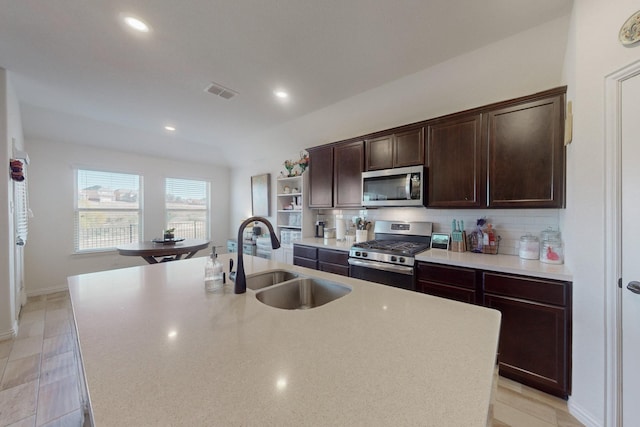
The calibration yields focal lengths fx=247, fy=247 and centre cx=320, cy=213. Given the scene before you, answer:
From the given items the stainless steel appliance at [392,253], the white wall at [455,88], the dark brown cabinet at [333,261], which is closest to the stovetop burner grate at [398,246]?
the stainless steel appliance at [392,253]

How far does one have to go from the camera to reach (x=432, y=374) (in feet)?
2.15

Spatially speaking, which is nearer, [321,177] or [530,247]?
[530,247]

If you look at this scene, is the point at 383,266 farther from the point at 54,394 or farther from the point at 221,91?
the point at 54,394

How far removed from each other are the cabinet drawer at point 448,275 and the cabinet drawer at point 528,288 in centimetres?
11

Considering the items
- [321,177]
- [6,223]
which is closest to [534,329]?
[321,177]

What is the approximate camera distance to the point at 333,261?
3.08 metres

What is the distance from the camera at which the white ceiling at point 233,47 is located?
5.47ft

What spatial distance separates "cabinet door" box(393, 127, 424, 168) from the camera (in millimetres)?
2652

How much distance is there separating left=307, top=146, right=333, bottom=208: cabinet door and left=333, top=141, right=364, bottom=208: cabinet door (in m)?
0.09

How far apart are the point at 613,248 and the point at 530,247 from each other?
792mm

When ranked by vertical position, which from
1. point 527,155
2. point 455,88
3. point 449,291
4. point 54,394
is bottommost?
point 54,394

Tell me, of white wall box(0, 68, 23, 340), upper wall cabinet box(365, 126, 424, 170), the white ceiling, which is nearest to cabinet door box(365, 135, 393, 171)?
upper wall cabinet box(365, 126, 424, 170)

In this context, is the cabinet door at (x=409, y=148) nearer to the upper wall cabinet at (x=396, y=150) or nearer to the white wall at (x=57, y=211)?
the upper wall cabinet at (x=396, y=150)

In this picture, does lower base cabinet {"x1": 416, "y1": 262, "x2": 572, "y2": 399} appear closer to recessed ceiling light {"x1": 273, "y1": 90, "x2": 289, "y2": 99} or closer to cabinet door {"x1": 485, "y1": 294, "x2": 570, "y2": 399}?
cabinet door {"x1": 485, "y1": 294, "x2": 570, "y2": 399}
